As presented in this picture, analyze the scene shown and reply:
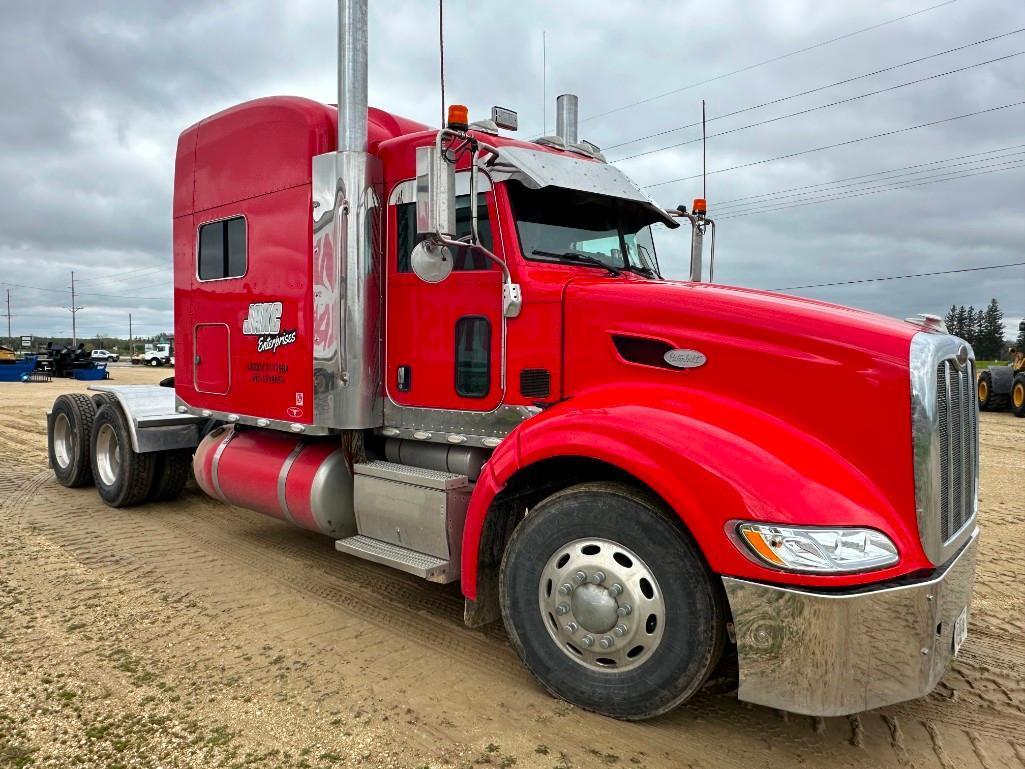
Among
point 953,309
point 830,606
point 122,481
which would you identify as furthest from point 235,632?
point 953,309

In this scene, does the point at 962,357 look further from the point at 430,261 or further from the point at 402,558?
the point at 402,558

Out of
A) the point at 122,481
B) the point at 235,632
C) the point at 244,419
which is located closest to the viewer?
the point at 235,632

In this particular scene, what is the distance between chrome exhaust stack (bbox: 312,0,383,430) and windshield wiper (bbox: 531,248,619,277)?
4.13ft

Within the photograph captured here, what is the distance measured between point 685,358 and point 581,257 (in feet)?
3.76

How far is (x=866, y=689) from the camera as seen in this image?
107 inches

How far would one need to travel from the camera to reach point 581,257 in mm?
4230

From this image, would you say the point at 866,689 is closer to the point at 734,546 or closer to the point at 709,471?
the point at 734,546

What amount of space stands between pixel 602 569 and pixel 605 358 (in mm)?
1065

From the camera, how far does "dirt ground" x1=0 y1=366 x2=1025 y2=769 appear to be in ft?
9.92

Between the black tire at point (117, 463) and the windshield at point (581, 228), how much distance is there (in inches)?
205

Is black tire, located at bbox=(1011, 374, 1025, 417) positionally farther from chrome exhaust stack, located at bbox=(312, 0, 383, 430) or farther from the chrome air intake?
chrome exhaust stack, located at bbox=(312, 0, 383, 430)

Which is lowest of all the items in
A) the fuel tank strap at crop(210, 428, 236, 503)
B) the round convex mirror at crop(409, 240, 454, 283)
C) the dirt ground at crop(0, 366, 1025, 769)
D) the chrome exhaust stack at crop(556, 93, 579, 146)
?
the dirt ground at crop(0, 366, 1025, 769)

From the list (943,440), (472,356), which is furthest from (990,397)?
(472,356)

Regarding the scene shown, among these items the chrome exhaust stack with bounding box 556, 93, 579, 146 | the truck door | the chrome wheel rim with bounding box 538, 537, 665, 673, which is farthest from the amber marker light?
the chrome exhaust stack with bounding box 556, 93, 579, 146
